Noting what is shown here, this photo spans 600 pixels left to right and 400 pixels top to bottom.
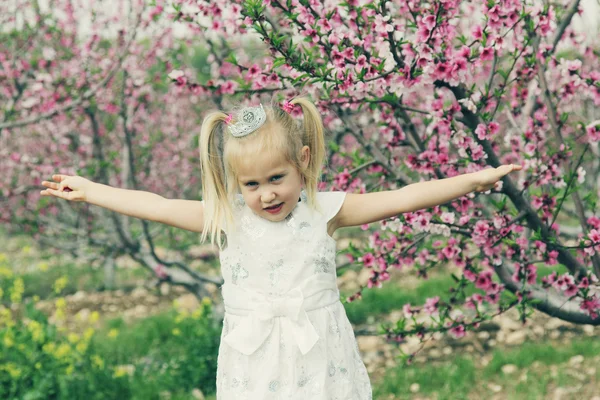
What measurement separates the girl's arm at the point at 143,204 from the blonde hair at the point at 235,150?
64 mm

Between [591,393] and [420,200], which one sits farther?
[591,393]

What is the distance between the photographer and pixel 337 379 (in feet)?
7.93

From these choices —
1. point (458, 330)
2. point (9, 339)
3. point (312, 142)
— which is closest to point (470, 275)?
point (458, 330)

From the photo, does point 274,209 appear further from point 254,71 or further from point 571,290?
point 571,290

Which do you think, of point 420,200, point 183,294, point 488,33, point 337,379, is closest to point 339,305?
point 337,379

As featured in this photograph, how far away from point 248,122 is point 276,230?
0.43 m

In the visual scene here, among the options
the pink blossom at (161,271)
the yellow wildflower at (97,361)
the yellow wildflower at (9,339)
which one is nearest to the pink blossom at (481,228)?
the yellow wildflower at (97,361)

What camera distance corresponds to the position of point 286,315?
239 centimetres

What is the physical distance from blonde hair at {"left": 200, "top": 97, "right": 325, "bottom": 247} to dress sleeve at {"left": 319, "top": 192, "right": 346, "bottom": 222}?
4 centimetres

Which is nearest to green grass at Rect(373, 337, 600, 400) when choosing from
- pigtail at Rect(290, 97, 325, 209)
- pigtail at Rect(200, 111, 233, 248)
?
pigtail at Rect(290, 97, 325, 209)

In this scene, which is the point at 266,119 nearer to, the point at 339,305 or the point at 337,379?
the point at 339,305

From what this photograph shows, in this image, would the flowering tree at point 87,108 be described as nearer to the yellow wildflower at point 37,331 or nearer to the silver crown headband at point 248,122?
the yellow wildflower at point 37,331

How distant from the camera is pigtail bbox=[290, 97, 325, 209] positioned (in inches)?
98.0

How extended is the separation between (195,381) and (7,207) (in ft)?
13.9
